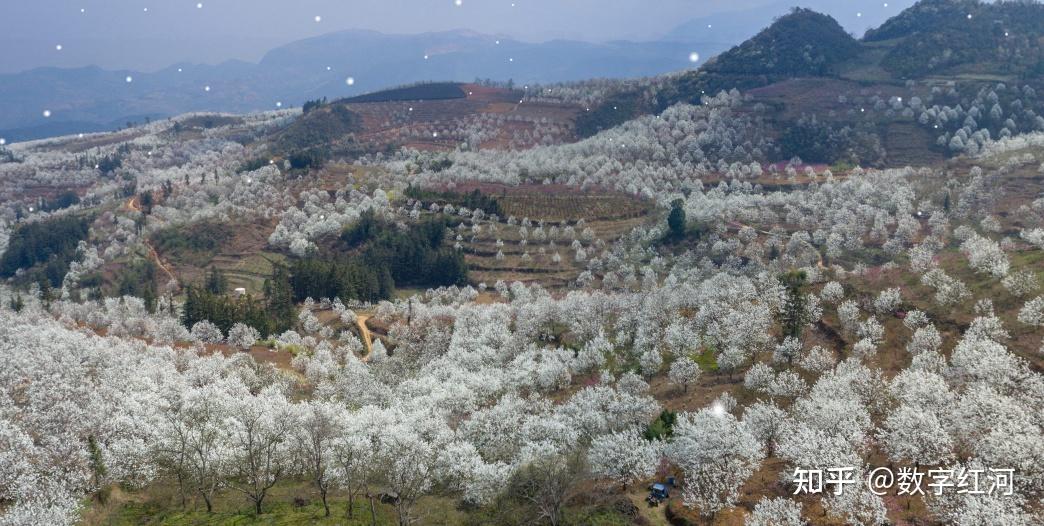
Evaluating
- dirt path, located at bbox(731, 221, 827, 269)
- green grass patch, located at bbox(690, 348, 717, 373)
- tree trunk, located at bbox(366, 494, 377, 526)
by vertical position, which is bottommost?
green grass patch, located at bbox(690, 348, 717, 373)

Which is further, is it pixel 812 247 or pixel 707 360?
pixel 812 247

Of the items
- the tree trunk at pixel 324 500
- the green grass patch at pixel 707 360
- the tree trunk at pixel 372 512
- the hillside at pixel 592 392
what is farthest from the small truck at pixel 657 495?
the green grass patch at pixel 707 360

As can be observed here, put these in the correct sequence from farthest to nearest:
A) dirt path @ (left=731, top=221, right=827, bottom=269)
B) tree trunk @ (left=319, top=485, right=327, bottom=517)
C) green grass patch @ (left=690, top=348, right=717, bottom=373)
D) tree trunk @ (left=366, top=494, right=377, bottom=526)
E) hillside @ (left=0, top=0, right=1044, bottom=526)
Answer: dirt path @ (left=731, top=221, right=827, bottom=269)
green grass patch @ (left=690, top=348, right=717, bottom=373)
tree trunk @ (left=319, top=485, right=327, bottom=517)
tree trunk @ (left=366, top=494, right=377, bottom=526)
hillside @ (left=0, top=0, right=1044, bottom=526)

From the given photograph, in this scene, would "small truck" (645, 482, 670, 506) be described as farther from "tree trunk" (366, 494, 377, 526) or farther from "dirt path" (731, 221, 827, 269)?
"dirt path" (731, 221, 827, 269)

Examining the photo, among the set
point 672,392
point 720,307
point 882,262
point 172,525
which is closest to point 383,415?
point 172,525

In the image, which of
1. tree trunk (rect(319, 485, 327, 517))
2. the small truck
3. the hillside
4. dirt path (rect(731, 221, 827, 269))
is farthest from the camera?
dirt path (rect(731, 221, 827, 269))

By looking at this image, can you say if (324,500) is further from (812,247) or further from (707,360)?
(812,247)

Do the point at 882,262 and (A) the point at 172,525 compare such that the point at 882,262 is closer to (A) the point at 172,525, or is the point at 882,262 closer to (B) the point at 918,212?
(B) the point at 918,212

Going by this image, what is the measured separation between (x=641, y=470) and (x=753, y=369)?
23203 millimetres

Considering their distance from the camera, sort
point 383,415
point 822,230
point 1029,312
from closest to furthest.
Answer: point 383,415, point 1029,312, point 822,230

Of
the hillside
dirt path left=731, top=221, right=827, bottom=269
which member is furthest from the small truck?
dirt path left=731, top=221, right=827, bottom=269

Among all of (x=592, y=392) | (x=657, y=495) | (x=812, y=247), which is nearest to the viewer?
(x=657, y=495)

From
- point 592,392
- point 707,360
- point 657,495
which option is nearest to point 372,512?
point 657,495

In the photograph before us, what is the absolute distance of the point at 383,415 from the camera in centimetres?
6644
